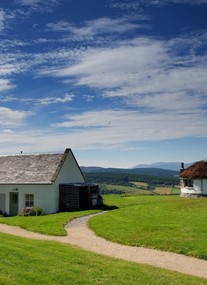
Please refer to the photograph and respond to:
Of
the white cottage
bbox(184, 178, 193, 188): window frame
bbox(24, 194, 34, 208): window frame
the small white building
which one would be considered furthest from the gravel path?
bbox(184, 178, 193, 188): window frame

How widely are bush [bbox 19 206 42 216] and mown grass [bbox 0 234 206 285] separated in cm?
2301

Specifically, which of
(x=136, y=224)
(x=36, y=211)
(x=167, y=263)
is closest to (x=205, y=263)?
(x=167, y=263)

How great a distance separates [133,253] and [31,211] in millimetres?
22696

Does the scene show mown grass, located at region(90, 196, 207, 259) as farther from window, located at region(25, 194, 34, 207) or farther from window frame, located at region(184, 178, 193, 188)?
window frame, located at region(184, 178, 193, 188)

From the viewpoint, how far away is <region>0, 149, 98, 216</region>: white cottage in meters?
43.8

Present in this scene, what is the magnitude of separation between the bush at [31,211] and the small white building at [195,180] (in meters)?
28.1

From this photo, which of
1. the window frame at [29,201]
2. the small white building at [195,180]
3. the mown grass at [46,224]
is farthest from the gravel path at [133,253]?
the small white building at [195,180]

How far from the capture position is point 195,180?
6062 centimetres

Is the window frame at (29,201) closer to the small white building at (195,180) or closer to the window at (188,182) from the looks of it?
the small white building at (195,180)

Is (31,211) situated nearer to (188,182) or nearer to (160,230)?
(160,230)

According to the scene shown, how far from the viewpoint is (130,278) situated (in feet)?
48.8

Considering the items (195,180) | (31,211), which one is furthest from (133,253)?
(195,180)

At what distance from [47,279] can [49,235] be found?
14396 millimetres

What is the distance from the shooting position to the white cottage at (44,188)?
43.8 metres
